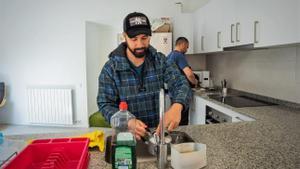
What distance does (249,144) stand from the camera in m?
1.01

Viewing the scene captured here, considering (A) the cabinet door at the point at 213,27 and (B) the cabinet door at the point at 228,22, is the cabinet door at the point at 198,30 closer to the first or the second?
(A) the cabinet door at the point at 213,27

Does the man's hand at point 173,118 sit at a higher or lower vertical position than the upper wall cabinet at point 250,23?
lower

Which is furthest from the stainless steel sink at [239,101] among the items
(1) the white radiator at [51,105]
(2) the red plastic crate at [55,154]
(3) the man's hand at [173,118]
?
(1) the white radiator at [51,105]

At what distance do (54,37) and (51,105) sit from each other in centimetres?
115

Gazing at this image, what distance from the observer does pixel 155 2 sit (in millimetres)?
3881

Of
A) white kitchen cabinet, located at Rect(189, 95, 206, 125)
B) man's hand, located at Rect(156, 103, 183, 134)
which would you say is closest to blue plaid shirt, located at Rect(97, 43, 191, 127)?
man's hand, located at Rect(156, 103, 183, 134)

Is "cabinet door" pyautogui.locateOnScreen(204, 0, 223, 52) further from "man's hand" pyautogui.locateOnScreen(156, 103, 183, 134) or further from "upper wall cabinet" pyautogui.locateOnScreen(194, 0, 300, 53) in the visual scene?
"man's hand" pyautogui.locateOnScreen(156, 103, 183, 134)

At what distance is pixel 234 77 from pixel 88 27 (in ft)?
8.03

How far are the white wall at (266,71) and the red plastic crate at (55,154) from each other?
1.79 meters

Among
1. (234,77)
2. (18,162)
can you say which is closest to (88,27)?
(234,77)

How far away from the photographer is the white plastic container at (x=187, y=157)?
756 millimetres

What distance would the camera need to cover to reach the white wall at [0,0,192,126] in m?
3.86

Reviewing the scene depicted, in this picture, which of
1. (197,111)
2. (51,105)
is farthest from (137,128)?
(51,105)

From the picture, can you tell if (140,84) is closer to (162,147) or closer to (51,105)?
(162,147)
